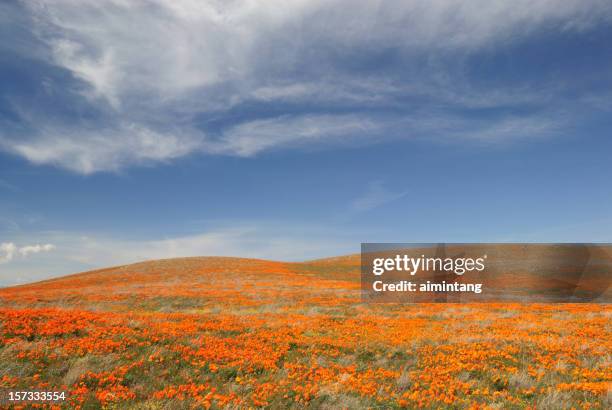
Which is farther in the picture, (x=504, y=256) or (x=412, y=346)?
(x=504, y=256)

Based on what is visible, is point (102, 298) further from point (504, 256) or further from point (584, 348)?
point (504, 256)

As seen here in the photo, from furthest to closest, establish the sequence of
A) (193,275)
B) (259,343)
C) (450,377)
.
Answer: (193,275) < (259,343) < (450,377)

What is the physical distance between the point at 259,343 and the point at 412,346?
5.40 metres

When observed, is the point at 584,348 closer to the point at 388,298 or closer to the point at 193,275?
the point at 388,298

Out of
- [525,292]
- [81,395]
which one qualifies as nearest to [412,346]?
[81,395]

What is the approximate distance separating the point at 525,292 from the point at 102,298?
4424 cm

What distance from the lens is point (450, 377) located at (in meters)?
9.54

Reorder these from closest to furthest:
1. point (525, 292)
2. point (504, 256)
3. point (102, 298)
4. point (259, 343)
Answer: point (259, 343) < point (102, 298) < point (525, 292) < point (504, 256)

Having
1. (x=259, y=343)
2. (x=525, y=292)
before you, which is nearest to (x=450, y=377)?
(x=259, y=343)

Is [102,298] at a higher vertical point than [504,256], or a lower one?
lower

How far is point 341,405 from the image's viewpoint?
24.5 ft

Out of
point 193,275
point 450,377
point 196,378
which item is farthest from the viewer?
point 193,275

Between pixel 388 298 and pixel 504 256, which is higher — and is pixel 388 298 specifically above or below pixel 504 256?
below

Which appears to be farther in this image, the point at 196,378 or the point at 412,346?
the point at 412,346
